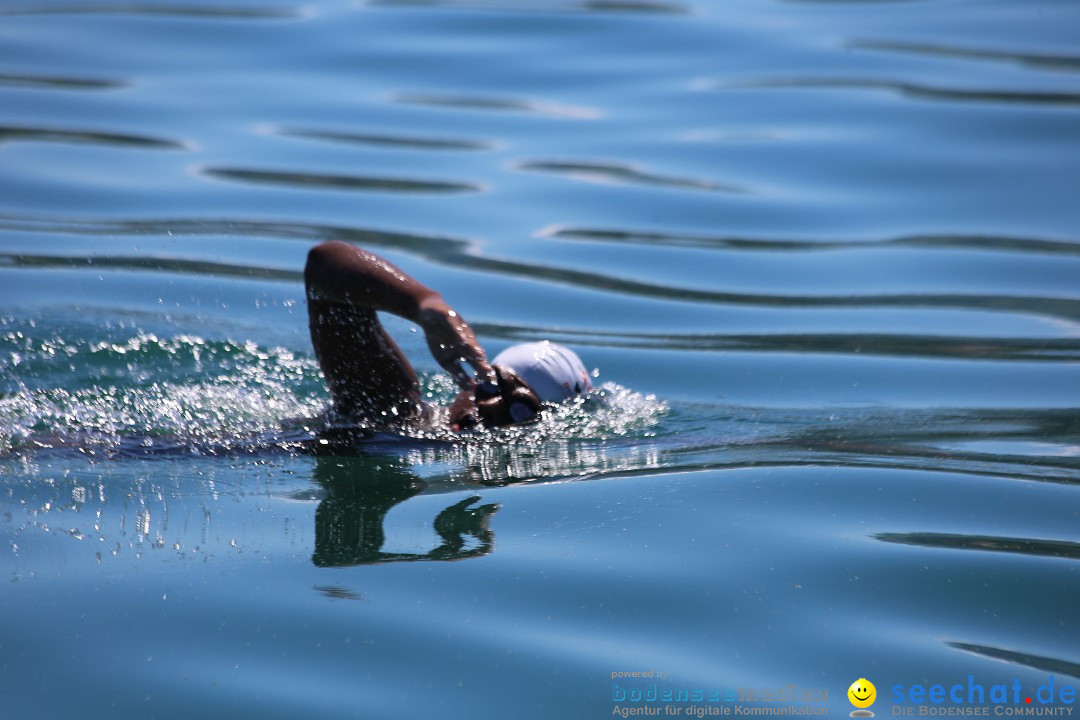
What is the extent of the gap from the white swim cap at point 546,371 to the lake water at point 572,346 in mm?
106

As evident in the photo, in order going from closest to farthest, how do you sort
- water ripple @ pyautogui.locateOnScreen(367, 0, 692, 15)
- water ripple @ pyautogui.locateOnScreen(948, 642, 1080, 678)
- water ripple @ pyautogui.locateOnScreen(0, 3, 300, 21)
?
water ripple @ pyautogui.locateOnScreen(948, 642, 1080, 678) < water ripple @ pyautogui.locateOnScreen(367, 0, 692, 15) < water ripple @ pyautogui.locateOnScreen(0, 3, 300, 21)

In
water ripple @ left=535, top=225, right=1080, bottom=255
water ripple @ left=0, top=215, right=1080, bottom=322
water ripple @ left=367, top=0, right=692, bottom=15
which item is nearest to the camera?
water ripple @ left=0, top=215, right=1080, bottom=322

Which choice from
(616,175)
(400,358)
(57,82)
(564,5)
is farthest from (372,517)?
(564,5)

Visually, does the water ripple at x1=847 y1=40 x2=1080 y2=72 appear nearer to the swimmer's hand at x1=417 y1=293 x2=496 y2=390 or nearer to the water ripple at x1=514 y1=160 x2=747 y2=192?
the water ripple at x1=514 y1=160 x2=747 y2=192

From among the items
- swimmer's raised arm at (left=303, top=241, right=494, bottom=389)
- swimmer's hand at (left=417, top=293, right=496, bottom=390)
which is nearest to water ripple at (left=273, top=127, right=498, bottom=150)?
swimmer's raised arm at (left=303, top=241, right=494, bottom=389)

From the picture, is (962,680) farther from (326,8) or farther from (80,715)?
(326,8)

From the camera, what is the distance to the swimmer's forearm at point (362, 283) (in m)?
5.47

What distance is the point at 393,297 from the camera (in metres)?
5.52

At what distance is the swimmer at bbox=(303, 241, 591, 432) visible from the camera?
210 inches

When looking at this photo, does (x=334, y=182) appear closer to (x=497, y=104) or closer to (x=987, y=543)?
(x=497, y=104)

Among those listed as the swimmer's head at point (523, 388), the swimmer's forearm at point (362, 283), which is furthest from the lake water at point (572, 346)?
the swimmer's forearm at point (362, 283)

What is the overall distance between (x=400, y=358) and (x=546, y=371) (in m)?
0.67

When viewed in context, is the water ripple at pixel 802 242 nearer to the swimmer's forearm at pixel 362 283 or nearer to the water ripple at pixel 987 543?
the swimmer's forearm at pixel 362 283

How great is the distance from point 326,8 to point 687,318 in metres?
10.3
